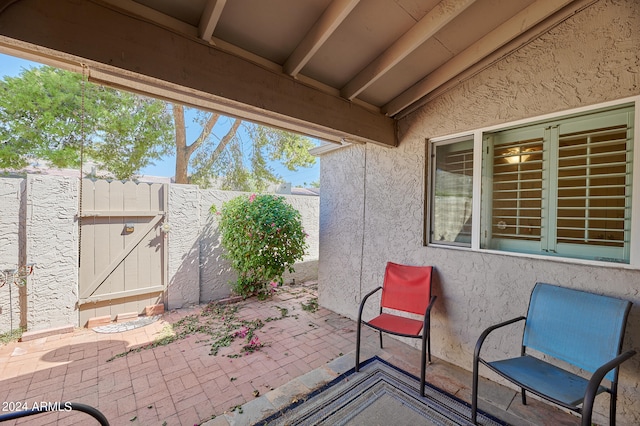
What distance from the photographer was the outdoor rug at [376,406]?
249cm

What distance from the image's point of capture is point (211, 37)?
2357 millimetres

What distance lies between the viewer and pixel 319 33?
2455mm

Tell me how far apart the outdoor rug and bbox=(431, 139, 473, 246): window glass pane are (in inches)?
72.2

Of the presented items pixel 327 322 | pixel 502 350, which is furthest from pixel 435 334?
pixel 327 322

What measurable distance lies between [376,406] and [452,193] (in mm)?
2743

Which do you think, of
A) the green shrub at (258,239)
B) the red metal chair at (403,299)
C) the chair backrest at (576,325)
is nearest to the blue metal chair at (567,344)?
the chair backrest at (576,325)

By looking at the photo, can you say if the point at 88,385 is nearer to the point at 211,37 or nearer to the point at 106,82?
the point at 106,82

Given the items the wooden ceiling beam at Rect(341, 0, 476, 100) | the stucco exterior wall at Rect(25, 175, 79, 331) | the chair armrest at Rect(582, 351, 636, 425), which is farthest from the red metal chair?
the stucco exterior wall at Rect(25, 175, 79, 331)


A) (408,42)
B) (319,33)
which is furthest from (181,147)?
(408,42)

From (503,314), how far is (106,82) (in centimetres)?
466

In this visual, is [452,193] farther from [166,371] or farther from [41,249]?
[41,249]

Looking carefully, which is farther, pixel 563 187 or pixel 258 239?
pixel 258 239

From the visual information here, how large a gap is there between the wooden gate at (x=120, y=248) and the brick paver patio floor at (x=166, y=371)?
0.61 meters

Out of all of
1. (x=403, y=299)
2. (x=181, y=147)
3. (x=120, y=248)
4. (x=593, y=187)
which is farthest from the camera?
(x=181, y=147)
